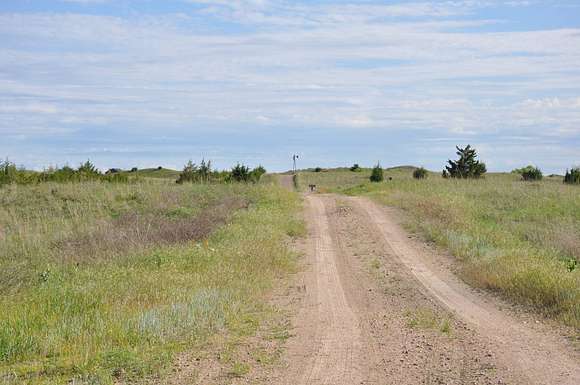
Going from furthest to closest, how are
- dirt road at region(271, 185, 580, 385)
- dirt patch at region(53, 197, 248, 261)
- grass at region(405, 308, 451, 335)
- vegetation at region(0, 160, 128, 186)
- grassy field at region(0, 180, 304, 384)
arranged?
vegetation at region(0, 160, 128, 186) < dirt patch at region(53, 197, 248, 261) < grass at region(405, 308, 451, 335) < grassy field at region(0, 180, 304, 384) < dirt road at region(271, 185, 580, 385)

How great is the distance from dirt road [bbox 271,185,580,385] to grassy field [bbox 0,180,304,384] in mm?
1098

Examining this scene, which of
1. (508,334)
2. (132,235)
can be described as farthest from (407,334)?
(132,235)

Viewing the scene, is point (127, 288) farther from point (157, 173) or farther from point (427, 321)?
point (157, 173)

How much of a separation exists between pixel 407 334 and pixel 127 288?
173 inches

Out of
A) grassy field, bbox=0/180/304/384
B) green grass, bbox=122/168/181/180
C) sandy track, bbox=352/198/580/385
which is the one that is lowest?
sandy track, bbox=352/198/580/385

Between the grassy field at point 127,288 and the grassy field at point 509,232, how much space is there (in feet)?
13.5

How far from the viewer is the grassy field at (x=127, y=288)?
24.3 ft

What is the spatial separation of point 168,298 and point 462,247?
9.01 metres

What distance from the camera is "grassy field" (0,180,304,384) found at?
7398 mm

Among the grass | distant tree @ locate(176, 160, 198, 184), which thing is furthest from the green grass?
the grass

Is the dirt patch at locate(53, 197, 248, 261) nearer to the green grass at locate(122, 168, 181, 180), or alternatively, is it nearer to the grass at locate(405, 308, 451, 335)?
the grass at locate(405, 308, 451, 335)

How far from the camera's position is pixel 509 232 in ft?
71.1

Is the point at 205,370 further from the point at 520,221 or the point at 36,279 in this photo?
the point at 520,221

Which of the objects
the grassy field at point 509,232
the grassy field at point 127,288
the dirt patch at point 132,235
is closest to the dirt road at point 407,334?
the grassy field at point 509,232
